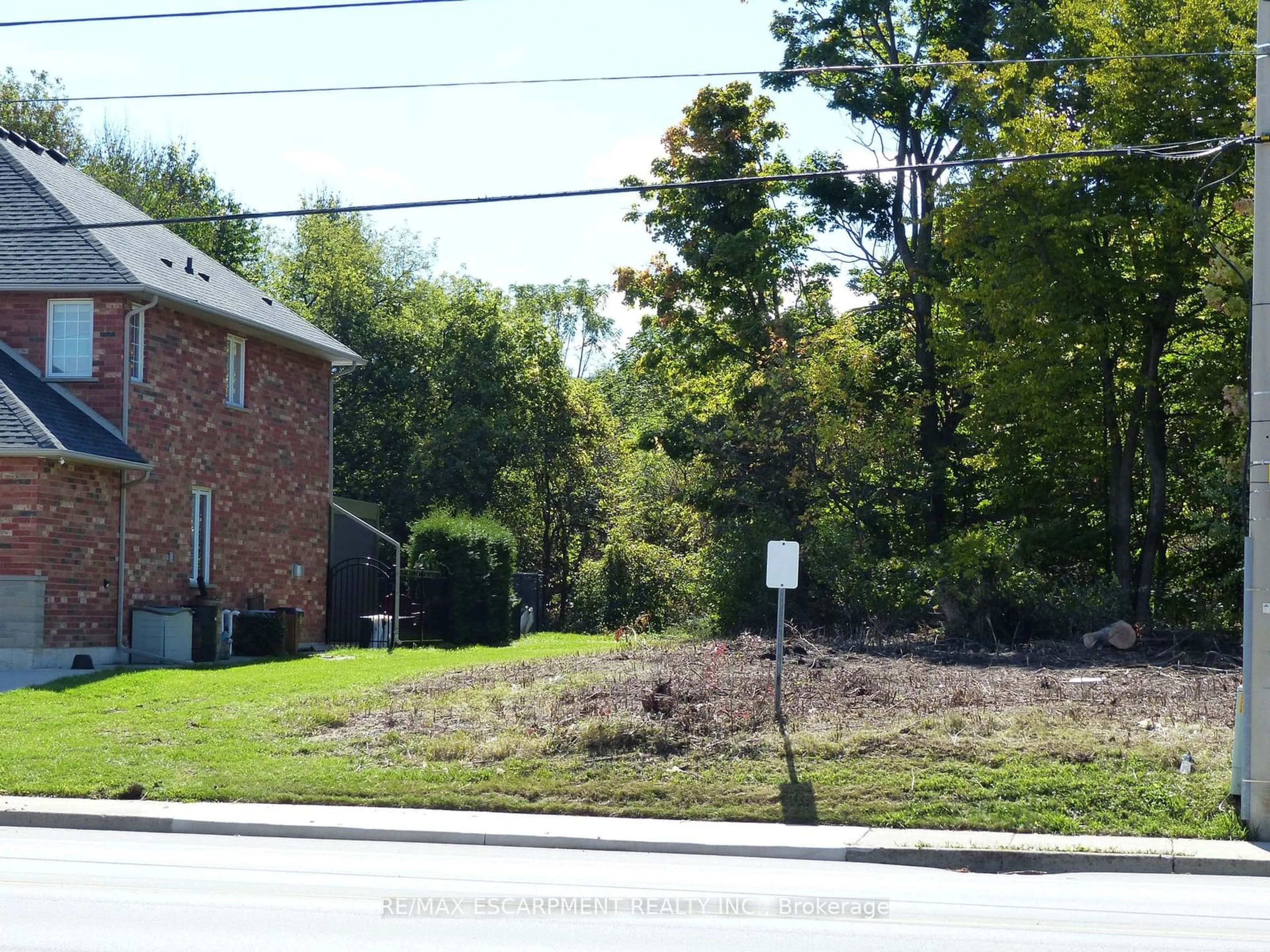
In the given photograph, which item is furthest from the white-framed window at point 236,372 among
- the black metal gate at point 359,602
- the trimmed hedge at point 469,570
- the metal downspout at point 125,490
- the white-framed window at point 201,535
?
the trimmed hedge at point 469,570

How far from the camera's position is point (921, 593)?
26.0m

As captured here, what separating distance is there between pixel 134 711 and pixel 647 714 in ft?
21.9

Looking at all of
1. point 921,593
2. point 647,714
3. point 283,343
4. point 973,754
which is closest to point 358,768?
point 647,714

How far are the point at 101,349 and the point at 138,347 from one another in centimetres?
68

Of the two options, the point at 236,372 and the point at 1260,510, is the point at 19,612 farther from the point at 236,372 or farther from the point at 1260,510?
the point at 1260,510

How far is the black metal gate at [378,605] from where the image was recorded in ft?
102

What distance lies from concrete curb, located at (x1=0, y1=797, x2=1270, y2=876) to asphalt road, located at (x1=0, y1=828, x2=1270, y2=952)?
0.85ft

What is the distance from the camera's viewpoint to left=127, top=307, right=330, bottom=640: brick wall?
2477cm

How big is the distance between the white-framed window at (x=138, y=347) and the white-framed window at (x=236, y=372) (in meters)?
2.71

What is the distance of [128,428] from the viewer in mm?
24125

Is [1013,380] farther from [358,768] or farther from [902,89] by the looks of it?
[358,768]

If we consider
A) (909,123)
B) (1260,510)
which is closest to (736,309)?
(909,123)

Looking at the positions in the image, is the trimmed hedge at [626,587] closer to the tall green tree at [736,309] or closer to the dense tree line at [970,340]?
the dense tree line at [970,340]

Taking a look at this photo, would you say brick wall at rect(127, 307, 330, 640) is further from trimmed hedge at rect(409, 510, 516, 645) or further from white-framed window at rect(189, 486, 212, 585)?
trimmed hedge at rect(409, 510, 516, 645)
